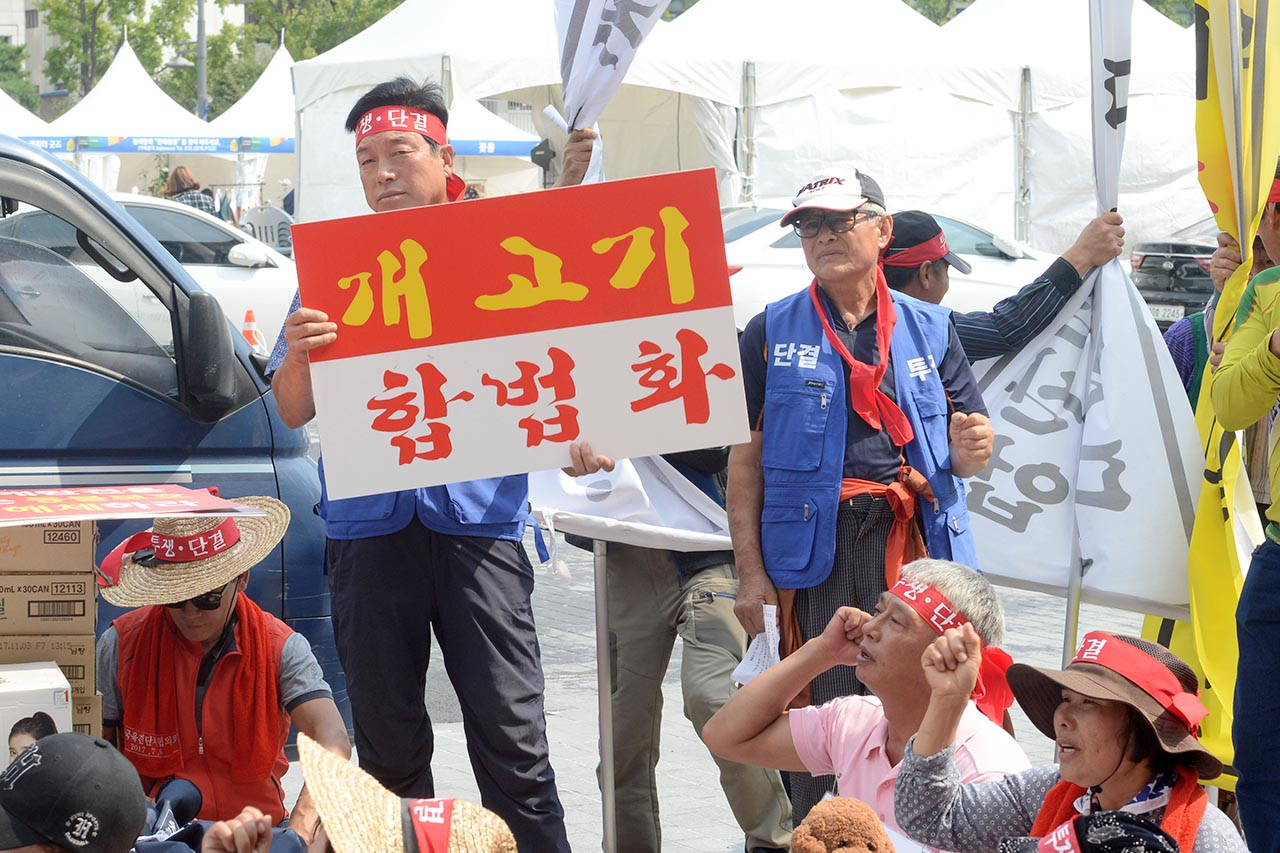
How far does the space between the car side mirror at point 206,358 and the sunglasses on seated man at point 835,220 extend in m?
1.81

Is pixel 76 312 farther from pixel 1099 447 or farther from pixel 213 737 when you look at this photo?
pixel 1099 447

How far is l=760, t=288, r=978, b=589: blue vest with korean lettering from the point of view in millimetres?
3795

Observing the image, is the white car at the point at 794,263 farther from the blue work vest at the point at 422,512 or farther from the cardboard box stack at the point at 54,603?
the cardboard box stack at the point at 54,603

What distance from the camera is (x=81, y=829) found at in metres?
2.61

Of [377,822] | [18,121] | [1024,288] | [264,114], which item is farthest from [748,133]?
[377,822]

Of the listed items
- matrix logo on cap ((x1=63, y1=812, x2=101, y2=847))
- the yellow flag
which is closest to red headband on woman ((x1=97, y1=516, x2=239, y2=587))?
matrix logo on cap ((x1=63, y1=812, x2=101, y2=847))

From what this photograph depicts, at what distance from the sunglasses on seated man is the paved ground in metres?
1.90

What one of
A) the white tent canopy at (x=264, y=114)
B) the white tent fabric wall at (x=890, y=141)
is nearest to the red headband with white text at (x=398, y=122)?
the white tent fabric wall at (x=890, y=141)

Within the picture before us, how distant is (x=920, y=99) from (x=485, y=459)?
15.5 m

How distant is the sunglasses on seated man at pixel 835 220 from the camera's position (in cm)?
385

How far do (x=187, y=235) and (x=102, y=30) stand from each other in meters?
33.8

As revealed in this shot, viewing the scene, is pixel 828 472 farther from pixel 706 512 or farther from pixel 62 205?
pixel 62 205

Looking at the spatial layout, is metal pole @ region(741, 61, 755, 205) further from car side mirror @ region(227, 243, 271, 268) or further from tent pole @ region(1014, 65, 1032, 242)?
car side mirror @ region(227, 243, 271, 268)

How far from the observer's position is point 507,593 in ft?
12.3
